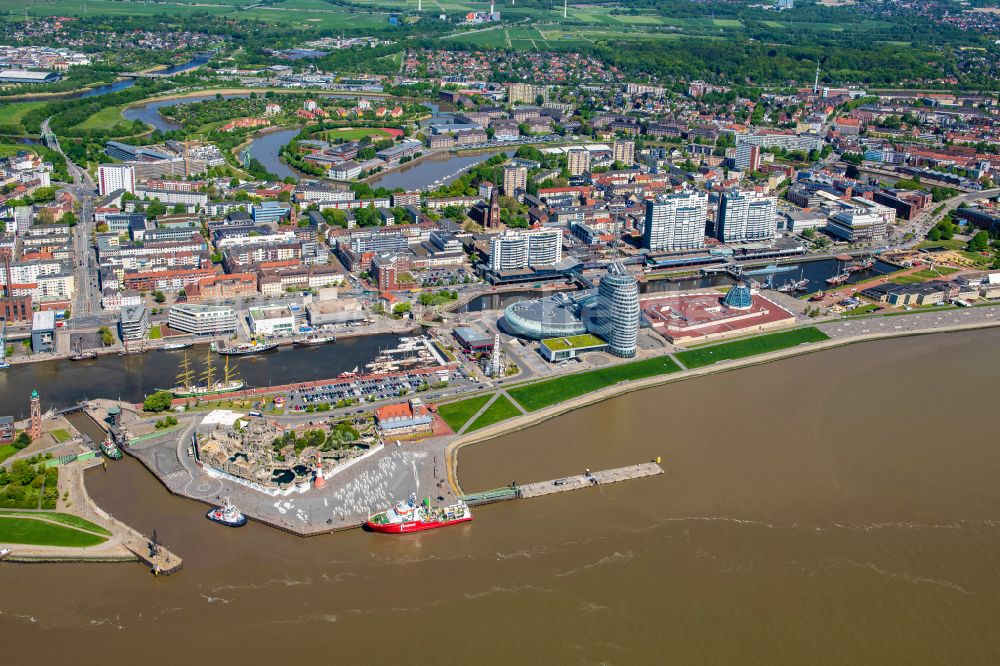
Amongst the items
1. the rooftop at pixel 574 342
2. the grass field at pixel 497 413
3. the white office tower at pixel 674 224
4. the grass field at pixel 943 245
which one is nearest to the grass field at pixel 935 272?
the grass field at pixel 943 245

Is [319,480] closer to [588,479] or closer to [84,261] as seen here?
[588,479]

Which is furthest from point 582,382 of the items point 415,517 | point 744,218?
point 744,218

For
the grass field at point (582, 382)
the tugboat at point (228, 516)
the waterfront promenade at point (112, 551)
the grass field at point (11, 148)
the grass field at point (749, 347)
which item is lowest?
the waterfront promenade at point (112, 551)

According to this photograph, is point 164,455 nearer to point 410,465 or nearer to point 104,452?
point 104,452

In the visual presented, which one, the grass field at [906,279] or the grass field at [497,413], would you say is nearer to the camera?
the grass field at [497,413]

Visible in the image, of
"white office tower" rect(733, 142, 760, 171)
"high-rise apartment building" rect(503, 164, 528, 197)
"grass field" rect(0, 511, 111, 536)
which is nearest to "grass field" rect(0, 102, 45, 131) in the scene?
"high-rise apartment building" rect(503, 164, 528, 197)

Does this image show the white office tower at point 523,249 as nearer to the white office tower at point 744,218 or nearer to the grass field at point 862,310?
the white office tower at point 744,218

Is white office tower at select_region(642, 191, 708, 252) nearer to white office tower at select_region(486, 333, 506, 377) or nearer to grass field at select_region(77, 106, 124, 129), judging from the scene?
white office tower at select_region(486, 333, 506, 377)
